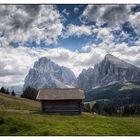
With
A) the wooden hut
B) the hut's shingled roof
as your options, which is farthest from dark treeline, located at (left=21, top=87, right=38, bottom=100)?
the wooden hut

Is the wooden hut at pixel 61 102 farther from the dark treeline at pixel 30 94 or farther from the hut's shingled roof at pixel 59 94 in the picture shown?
the dark treeline at pixel 30 94

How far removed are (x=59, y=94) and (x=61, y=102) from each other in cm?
116

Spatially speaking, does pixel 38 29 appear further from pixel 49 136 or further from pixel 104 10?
pixel 49 136

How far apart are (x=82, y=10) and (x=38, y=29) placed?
4.78 metres

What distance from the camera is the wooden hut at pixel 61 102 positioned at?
42.2 meters

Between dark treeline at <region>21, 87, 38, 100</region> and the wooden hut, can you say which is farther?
dark treeline at <region>21, 87, 38, 100</region>

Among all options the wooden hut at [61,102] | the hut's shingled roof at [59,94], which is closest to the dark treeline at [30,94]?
the hut's shingled roof at [59,94]

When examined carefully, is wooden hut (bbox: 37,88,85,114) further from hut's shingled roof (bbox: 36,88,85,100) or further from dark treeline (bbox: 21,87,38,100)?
dark treeline (bbox: 21,87,38,100)

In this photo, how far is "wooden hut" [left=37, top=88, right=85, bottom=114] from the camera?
42.2m

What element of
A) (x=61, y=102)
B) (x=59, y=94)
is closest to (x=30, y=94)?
(x=59, y=94)

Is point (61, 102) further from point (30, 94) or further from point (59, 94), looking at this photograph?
point (30, 94)

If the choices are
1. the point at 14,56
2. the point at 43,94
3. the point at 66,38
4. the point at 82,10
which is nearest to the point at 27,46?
the point at 14,56

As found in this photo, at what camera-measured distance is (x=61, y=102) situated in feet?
139

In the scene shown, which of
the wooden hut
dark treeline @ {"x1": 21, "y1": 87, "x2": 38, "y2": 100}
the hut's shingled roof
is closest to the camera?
the wooden hut
